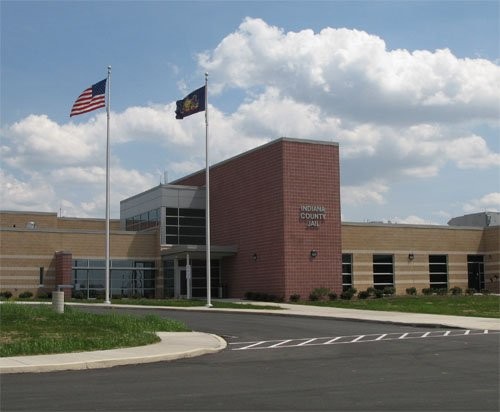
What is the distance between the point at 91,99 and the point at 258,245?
13.9 m

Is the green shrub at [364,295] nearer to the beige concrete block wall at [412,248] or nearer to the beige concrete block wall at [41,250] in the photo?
the beige concrete block wall at [412,248]

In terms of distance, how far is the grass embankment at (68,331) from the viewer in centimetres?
1586

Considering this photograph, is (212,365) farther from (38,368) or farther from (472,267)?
(472,267)

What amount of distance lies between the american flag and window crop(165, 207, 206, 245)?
1432 centimetres

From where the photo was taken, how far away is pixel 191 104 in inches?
1522

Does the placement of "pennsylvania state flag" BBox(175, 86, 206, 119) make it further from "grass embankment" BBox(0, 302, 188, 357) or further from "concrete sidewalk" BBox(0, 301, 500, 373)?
"grass embankment" BBox(0, 302, 188, 357)

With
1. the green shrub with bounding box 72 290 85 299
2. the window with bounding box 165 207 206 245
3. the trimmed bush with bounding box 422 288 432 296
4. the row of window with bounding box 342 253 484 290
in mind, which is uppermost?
the window with bounding box 165 207 206 245

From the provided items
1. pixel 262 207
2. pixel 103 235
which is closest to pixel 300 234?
pixel 262 207

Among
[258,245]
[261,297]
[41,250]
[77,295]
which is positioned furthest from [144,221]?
[261,297]

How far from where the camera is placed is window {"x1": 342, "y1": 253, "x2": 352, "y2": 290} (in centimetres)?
4822

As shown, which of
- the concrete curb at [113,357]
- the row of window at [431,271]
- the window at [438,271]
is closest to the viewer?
the concrete curb at [113,357]

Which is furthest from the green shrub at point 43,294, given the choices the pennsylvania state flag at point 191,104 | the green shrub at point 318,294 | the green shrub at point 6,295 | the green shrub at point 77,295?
the green shrub at point 318,294

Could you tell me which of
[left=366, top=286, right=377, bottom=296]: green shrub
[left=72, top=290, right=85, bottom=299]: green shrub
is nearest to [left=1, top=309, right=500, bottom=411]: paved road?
[left=366, top=286, right=377, bottom=296]: green shrub

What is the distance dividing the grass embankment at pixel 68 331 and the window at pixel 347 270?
27019 millimetres
